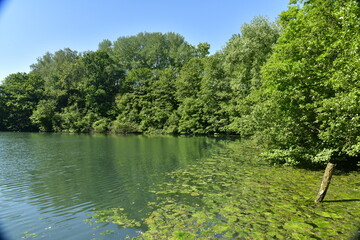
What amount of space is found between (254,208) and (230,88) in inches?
1682

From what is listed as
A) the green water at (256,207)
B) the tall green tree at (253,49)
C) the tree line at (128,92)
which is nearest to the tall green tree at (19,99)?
the tree line at (128,92)

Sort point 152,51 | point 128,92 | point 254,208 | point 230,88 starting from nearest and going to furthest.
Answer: point 254,208 < point 230,88 < point 128,92 < point 152,51

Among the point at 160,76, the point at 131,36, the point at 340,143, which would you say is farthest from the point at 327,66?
the point at 131,36

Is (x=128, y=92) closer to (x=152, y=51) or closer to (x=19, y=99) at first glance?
(x=152, y=51)

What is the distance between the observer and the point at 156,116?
209 ft

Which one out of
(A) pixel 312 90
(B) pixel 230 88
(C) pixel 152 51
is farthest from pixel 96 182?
(C) pixel 152 51

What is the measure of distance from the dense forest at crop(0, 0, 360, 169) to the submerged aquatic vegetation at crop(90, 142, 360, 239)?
8.88 feet

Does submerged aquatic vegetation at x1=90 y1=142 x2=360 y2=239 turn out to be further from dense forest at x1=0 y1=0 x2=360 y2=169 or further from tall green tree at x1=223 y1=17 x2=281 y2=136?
tall green tree at x1=223 y1=17 x2=281 y2=136

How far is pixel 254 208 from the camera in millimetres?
8812

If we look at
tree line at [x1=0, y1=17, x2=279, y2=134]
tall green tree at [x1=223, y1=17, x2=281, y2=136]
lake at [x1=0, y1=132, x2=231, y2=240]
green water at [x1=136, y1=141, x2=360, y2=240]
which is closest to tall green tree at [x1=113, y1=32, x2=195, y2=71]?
tree line at [x1=0, y1=17, x2=279, y2=134]

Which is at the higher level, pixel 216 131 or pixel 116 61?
pixel 116 61

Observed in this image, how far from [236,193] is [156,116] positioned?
176 feet

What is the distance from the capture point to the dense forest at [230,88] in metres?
13.0

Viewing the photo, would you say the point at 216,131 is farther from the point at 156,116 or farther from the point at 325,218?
the point at 325,218
